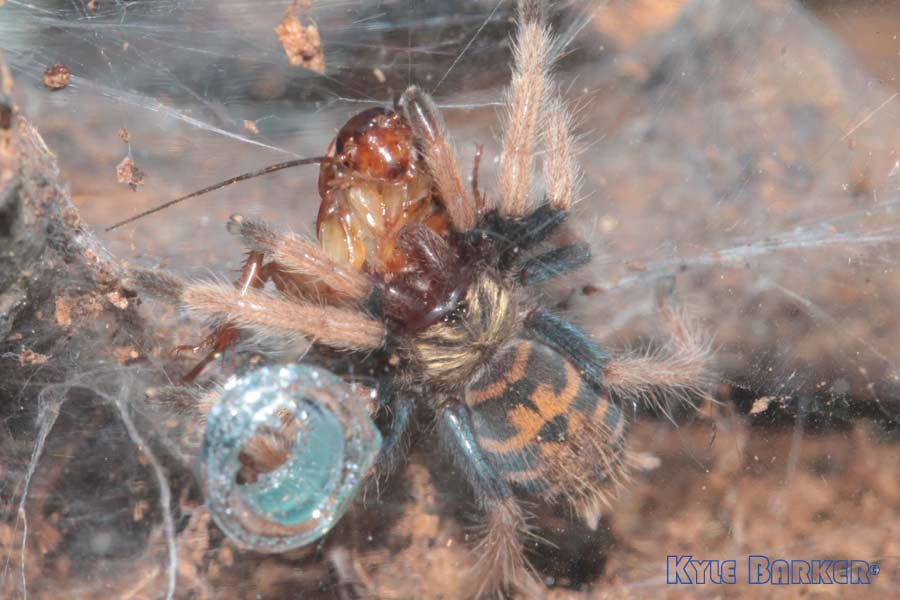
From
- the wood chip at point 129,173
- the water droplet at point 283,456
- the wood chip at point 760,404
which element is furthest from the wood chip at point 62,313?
the wood chip at point 760,404

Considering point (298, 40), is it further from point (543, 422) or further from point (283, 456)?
point (543, 422)

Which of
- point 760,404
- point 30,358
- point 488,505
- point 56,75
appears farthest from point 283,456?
point 760,404

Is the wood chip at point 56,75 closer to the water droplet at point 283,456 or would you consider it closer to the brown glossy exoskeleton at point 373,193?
the brown glossy exoskeleton at point 373,193

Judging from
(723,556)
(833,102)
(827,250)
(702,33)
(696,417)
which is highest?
(702,33)

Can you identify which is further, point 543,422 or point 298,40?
point 298,40

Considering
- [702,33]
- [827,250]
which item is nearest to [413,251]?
[702,33]

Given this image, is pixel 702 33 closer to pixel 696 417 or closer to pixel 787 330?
pixel 787 330

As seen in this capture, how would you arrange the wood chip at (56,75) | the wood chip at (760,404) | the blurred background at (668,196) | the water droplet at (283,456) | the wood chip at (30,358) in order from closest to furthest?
Answer: 1. the water droplet at (283,456)
2. the wood chip at (30,358)
3. the wood chip at (56,75)
4. the blurred background at (668,196)
5. the wood chip at (760,404)
